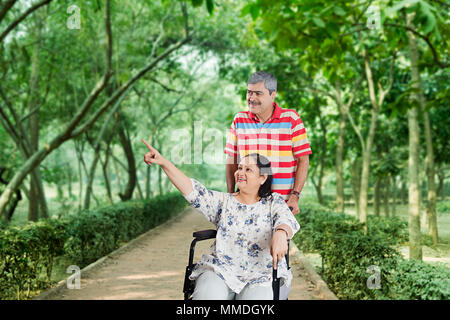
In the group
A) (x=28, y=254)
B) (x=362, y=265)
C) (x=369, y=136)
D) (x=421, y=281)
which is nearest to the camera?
(x=421, y=281)

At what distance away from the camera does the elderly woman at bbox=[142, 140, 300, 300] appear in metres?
1.84

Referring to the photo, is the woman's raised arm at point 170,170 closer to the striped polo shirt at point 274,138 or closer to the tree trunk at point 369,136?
the striped polo shirt at point 274,138

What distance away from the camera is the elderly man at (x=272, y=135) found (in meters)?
1.69

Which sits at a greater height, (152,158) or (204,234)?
(152,158)

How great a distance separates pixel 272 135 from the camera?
1.72 meters

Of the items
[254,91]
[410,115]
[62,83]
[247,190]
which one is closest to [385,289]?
[410,115]

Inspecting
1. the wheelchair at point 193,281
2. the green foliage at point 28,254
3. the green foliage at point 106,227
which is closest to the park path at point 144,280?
the green foliage at point 28,254

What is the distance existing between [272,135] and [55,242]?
4.56 meters

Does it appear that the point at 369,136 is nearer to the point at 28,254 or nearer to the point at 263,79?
the point at 28,254

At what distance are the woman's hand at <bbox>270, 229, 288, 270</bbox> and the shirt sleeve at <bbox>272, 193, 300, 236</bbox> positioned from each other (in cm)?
7

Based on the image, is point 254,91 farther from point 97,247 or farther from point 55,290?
point 97,247

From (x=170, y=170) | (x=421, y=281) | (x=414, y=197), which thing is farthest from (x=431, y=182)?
(x=170, y=170)

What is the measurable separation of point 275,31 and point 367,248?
99.7 inches

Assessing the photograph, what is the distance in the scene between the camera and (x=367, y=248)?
14.6 ft
